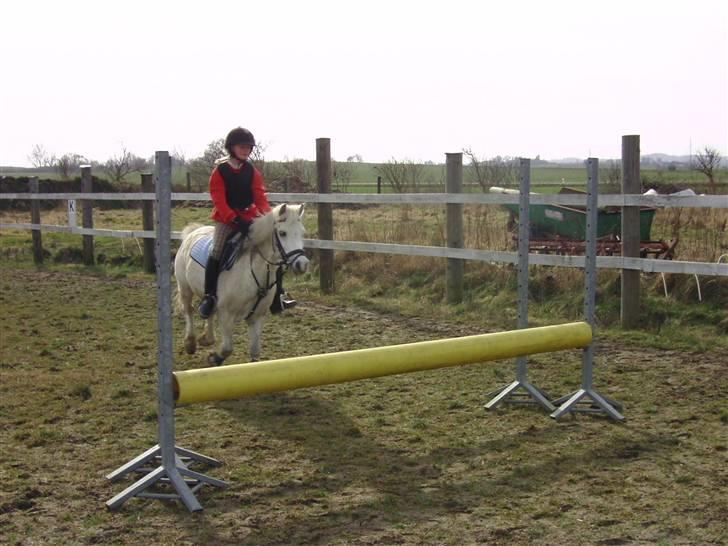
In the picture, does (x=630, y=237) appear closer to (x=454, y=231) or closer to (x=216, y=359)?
(x=454, y=231)

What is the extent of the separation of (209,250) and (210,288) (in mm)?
379

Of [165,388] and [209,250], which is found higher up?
[209,250]

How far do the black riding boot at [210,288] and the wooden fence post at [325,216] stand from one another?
16.6ft

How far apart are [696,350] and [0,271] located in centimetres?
1296

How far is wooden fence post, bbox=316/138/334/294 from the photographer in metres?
12.7

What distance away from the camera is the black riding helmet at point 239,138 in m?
7.13

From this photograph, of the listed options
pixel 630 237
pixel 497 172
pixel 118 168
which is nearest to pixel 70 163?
pixel 118 168

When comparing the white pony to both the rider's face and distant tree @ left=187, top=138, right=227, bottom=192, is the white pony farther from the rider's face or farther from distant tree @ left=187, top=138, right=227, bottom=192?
distant tree @ left=187, top=138, right=227, bottom=192

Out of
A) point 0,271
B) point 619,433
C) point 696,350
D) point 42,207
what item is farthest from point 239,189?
point 42,207

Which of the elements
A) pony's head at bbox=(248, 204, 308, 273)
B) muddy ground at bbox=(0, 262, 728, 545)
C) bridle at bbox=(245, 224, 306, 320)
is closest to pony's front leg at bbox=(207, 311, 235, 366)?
bridle at bbox=(245, 224, 306, 320)

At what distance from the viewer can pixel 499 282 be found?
37.4 feet

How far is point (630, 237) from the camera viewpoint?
930cm

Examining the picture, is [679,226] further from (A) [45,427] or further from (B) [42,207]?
(B) [42,207]

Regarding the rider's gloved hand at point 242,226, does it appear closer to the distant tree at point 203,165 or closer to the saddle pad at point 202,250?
the saddle pad at point 202,250
